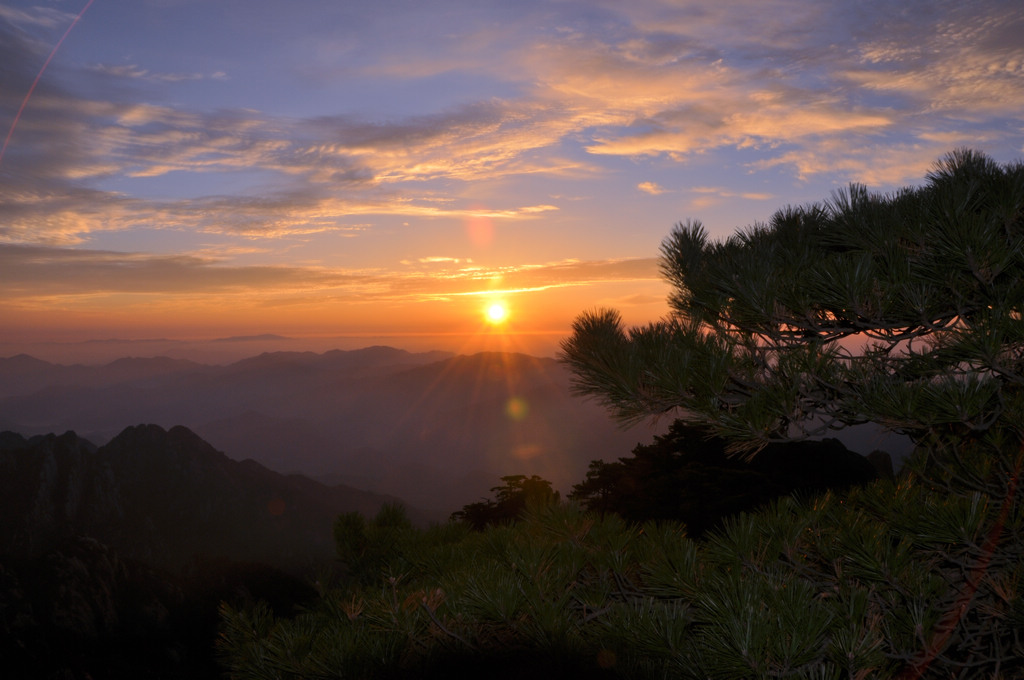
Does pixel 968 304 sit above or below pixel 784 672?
above

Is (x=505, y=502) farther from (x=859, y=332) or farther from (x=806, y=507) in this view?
(x=859, y=332)

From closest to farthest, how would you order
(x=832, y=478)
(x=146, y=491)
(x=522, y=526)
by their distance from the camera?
(x=522, y=526)
(x=832, y=478)
(x=146, y=491)

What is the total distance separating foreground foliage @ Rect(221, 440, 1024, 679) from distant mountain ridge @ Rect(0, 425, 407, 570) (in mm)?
77890

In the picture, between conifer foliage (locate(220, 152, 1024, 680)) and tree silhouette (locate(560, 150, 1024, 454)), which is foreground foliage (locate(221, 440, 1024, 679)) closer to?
conifer foliage (locate(220, 152, 1024, 680))

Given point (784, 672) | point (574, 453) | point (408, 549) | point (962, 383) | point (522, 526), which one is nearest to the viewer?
point (784, 672)

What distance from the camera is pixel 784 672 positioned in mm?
2318

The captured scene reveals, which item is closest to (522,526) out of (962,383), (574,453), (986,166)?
(962,383)

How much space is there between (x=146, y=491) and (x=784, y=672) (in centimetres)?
11114

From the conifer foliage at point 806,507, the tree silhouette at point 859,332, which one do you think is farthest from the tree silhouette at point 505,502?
the tree silhouette at point 859,332

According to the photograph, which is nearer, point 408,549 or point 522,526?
point 522,526

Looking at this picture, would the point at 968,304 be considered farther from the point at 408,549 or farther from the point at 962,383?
the point at 408,549

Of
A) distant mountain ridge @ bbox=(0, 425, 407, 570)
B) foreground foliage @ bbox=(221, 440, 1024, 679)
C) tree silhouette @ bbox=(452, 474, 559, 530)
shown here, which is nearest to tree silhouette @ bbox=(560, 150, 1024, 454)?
foreground foliage @ bbox=(221, 440, 1024, 679)

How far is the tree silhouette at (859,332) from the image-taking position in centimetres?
357

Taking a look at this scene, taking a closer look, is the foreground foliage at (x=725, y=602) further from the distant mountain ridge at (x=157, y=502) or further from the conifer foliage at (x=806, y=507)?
the distant mountain ridge at (x=157, y=502)
